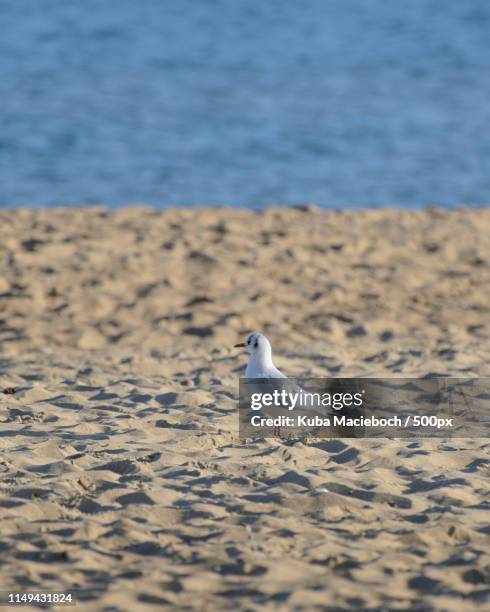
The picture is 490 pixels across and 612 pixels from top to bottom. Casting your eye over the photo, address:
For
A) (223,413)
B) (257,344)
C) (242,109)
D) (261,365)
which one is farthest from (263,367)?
(242,109)

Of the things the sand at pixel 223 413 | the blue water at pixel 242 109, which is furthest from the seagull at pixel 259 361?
the blue water at pixel 242 109

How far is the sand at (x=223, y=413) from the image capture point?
426cm

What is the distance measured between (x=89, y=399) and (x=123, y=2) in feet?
104

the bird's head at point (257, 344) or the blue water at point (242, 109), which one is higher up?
the blue water at point (242, 109)

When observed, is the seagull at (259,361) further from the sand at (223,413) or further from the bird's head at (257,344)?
the sand at (223,413)

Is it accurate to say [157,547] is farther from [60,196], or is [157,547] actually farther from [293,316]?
[60,196]

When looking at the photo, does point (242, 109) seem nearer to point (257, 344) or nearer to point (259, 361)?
point (257, 344)

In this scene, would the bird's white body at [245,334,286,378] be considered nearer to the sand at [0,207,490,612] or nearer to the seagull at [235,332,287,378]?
the seagull at [235,332,287,378]

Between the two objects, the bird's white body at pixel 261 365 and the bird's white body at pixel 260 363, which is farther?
the bird's white body at pixel 260 363

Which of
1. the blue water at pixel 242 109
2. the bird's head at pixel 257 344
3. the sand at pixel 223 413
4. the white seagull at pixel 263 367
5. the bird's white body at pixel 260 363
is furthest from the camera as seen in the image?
the blue water at pixel 242 109

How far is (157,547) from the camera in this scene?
4.47 meters

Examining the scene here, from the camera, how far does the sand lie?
426 centimetres

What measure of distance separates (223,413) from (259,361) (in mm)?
361

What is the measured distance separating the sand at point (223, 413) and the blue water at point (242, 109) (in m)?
4.43
